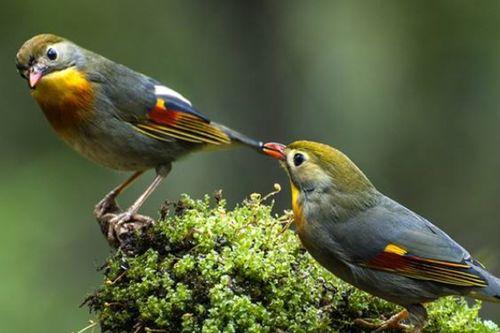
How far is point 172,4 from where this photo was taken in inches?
481

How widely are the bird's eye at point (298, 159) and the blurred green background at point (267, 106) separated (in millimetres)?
5112

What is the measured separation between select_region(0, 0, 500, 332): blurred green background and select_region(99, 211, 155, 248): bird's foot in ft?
16.0

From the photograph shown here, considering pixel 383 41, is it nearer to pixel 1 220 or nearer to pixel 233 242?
pixel 1 220

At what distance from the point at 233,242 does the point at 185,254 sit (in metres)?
0.27

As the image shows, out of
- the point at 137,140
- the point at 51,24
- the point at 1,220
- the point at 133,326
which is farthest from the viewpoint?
the point at 51,24

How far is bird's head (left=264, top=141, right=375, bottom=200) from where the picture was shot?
16.5 ft

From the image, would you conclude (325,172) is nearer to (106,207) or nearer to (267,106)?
(106,207)

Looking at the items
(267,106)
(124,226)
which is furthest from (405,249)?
(267,106)

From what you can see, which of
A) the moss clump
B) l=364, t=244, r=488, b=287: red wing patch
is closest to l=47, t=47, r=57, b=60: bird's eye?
the moss clump

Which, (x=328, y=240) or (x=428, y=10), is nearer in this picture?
(x=328, y=240)

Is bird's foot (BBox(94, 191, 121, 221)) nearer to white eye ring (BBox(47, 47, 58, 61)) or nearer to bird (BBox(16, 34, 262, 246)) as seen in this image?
bird (BBox(16, 34, 262, 246))

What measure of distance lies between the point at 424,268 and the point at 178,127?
2.27 meters

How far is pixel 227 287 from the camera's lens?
4.56m

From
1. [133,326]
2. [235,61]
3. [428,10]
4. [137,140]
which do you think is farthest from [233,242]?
[428,10]
